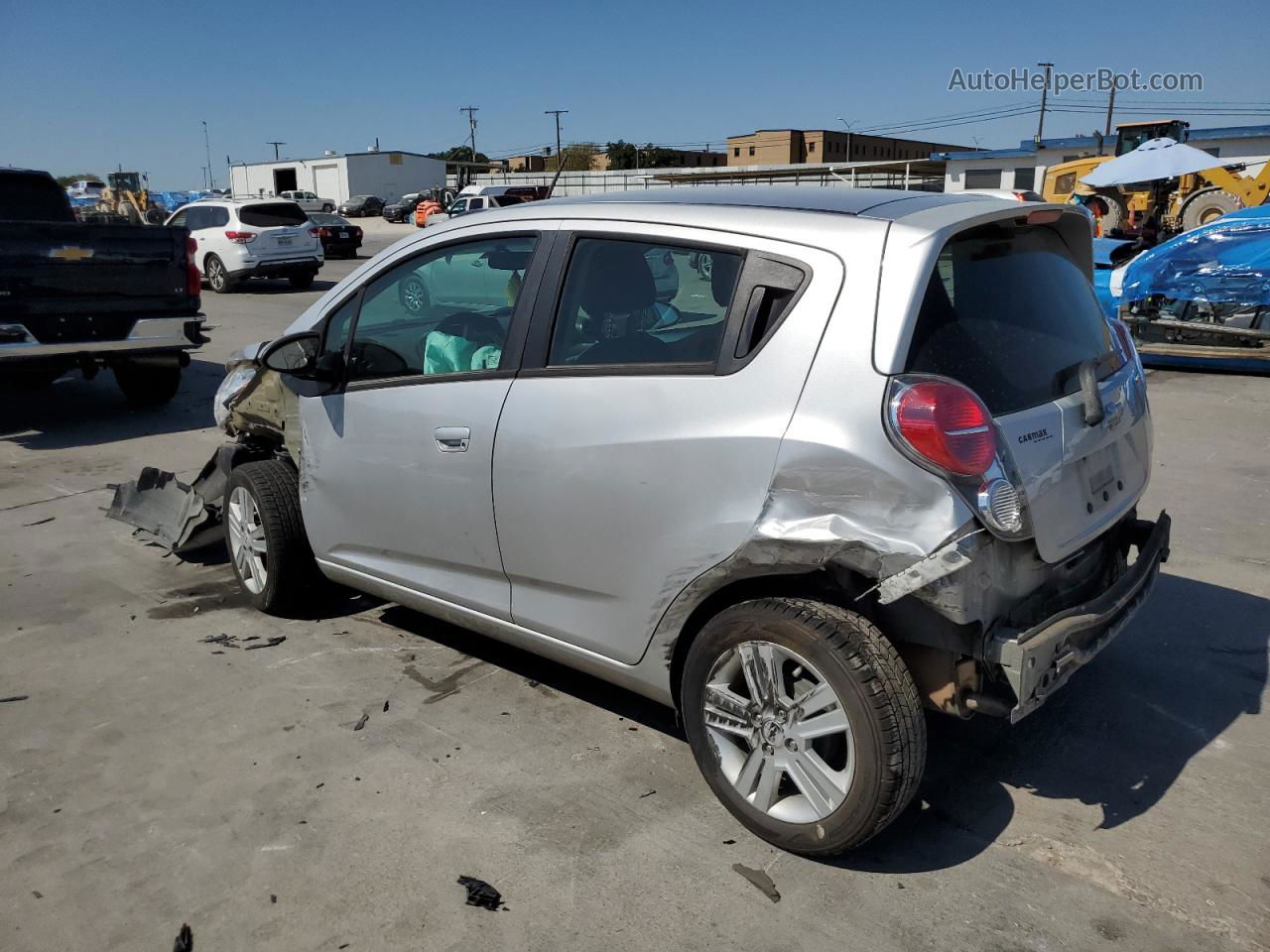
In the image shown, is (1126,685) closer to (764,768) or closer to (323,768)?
(764,768)

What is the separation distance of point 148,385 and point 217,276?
1170cm

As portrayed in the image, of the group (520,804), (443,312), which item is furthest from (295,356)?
(520,804)

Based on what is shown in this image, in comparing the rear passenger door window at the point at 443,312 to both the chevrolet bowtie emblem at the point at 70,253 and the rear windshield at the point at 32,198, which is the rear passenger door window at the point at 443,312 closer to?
the chevrolet bowtie emblem at the point at 70,253

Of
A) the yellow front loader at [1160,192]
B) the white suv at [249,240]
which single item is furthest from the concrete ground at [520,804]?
the white suv at [249,240]

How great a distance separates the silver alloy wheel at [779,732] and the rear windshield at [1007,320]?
0.90 metres

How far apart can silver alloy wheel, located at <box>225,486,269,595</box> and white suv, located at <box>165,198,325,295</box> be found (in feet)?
55.4

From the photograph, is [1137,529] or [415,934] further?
[1137,529]

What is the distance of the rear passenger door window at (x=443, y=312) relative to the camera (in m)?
3.58

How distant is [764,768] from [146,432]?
7703 millimetres

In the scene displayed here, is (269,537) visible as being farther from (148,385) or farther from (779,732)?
(148,385)

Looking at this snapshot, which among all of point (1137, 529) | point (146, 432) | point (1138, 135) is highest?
point (1138, 135)

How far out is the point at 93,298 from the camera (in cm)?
840

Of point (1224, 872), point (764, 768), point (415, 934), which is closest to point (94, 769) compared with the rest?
point (415, 934)

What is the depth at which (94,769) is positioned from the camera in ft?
11.3
